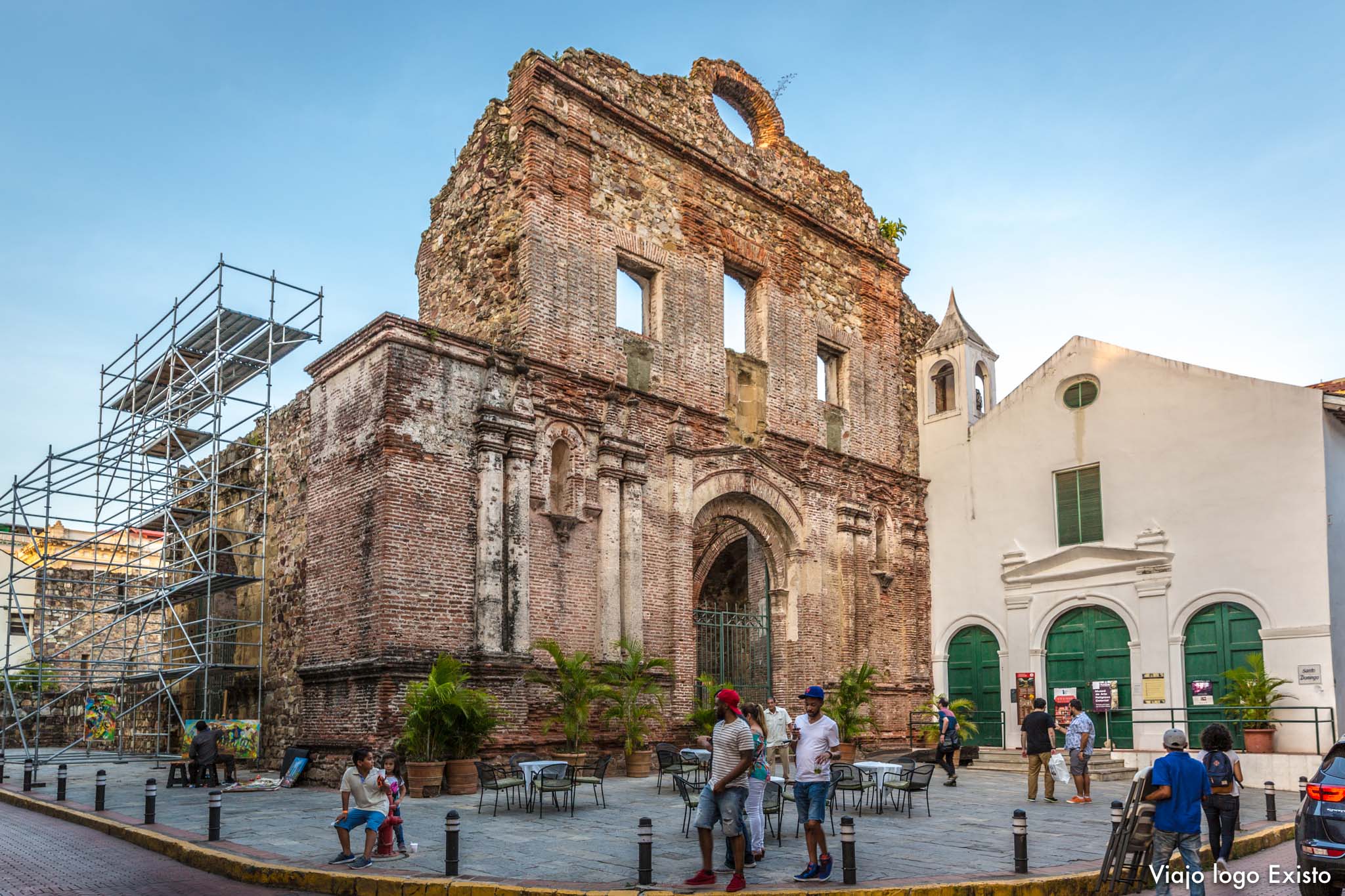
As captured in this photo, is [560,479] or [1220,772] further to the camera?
[560,479]

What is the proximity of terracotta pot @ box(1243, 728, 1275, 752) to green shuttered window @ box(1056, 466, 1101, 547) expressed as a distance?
440 centimetres

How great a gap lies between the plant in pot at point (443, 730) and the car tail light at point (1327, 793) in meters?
9.36

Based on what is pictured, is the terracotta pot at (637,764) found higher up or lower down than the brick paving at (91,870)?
lower down

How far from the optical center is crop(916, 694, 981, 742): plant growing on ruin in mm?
20891

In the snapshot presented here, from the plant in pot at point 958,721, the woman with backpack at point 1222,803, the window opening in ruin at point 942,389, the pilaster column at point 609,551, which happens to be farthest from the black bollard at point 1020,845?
the window opening in ruin at point 942,389

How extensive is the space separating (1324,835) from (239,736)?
1489 centimetres

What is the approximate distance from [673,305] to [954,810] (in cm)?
980

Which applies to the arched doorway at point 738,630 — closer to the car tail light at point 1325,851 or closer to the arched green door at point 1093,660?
the arched green door at point 1093,660

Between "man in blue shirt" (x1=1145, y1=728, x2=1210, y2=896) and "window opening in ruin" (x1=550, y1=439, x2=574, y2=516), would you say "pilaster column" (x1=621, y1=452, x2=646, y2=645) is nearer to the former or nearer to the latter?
"window opening in ruin" (x1=550, y1=439, x2=574, y2=516)

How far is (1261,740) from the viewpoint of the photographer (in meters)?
17.8

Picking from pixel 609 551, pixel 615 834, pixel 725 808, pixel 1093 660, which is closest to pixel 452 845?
pixel 725 808

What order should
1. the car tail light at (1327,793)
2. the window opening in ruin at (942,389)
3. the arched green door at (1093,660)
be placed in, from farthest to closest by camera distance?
the window opening in ruin at (942,389), the arched green door at (1093,660), the car tail light at (1327,793)

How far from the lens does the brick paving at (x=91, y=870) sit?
8.43 meters

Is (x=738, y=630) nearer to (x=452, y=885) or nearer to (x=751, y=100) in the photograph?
(x=751, y=100)
